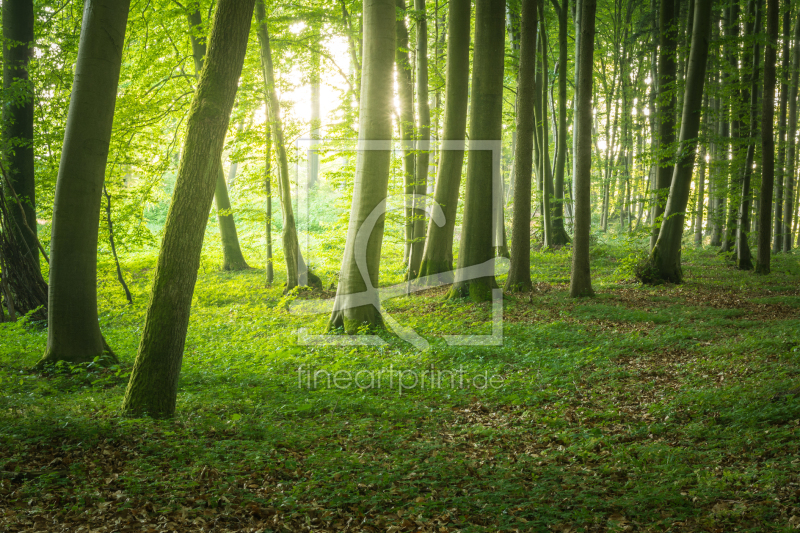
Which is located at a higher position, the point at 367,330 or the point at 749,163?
the point at 749,163

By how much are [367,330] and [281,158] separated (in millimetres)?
6172

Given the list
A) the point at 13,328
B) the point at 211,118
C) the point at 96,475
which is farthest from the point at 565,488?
the point at 13,328

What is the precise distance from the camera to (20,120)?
978 centimetres

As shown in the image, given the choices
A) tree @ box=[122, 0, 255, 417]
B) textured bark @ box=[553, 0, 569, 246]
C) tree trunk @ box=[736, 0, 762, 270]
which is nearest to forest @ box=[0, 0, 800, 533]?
tree @ box=[122, 0, 255, 417]

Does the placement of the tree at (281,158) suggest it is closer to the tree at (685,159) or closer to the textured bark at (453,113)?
the textured bark at (453,113)

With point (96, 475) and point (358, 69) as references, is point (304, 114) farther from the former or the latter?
point (96, 475)

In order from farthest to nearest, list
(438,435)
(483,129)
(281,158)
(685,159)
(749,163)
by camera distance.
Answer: (749,163) < (281,158) < (685,159) < (483,129) < (438,435)

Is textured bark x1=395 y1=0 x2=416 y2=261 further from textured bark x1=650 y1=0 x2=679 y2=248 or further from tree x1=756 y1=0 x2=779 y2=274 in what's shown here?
tree x1=756 y1=0 x2=779 y2=274

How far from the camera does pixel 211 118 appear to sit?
4781 millimetres

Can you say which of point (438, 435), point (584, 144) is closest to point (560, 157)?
point (584, 144)

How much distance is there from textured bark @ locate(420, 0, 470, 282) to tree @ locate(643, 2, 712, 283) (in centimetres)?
532

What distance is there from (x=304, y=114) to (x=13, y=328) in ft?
28.2

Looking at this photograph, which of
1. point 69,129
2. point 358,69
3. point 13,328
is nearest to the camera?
point 69,129

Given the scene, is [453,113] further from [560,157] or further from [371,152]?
[560,157]
